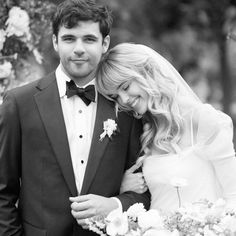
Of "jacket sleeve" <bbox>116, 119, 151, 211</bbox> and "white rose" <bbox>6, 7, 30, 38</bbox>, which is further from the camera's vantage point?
"white rose" <bbox>6, 7, 30, 38</bbox>

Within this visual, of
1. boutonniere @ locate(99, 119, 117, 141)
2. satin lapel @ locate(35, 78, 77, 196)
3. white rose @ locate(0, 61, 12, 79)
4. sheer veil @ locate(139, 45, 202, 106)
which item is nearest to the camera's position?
satin lapel @ locate(35, 78, 77, 196)

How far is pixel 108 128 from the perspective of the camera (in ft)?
12.6

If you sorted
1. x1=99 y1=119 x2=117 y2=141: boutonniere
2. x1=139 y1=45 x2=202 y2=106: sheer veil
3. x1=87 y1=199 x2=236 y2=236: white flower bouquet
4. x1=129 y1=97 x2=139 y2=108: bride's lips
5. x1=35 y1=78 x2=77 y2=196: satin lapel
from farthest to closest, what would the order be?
1. x1=139 y1=45 x2=202 y2=106: sheer veil
2. x1=129 y1=97 x2=139 y2=108: bride's lips
3. x1=99 y1=119 x2=117 y2=141: boutonniere
4. x1=35 y1=78 x2=77 y2=196: satin lapel
5. x1=87 y1=199 x2=236 y2=236: white flower bouquet

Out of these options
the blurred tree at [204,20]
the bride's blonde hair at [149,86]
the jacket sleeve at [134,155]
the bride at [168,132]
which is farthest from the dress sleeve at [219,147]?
the blurred tree at [204,20]

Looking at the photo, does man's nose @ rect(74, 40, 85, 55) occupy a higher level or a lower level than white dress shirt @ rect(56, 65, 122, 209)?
higher

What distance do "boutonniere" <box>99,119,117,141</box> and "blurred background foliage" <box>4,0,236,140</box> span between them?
28.9ft

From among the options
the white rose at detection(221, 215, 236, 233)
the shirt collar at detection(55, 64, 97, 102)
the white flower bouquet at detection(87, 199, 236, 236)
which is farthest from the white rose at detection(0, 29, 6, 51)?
the white rose at detection(221, 215, 236, 233)

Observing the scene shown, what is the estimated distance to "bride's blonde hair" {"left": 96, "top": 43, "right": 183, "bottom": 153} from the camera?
392 cm

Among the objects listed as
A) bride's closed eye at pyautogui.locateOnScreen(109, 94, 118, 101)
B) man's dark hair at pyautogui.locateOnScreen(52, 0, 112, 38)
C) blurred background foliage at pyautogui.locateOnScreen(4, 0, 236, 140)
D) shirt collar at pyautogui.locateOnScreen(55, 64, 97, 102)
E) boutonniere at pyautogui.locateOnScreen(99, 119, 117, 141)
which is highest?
man's dark hair at pyautogui.locateOnScreen(52, 0, 112, 38)

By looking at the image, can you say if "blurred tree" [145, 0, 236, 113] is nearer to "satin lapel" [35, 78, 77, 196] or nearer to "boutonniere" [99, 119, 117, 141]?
"boutonniere" [99, 119, 117, 141]

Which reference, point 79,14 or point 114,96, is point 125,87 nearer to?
point 114,96

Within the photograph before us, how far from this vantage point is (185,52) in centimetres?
1650

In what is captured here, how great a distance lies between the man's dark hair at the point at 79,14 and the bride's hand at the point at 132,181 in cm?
92

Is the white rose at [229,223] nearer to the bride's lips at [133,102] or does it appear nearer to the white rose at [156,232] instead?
the white rose at [156,232]
